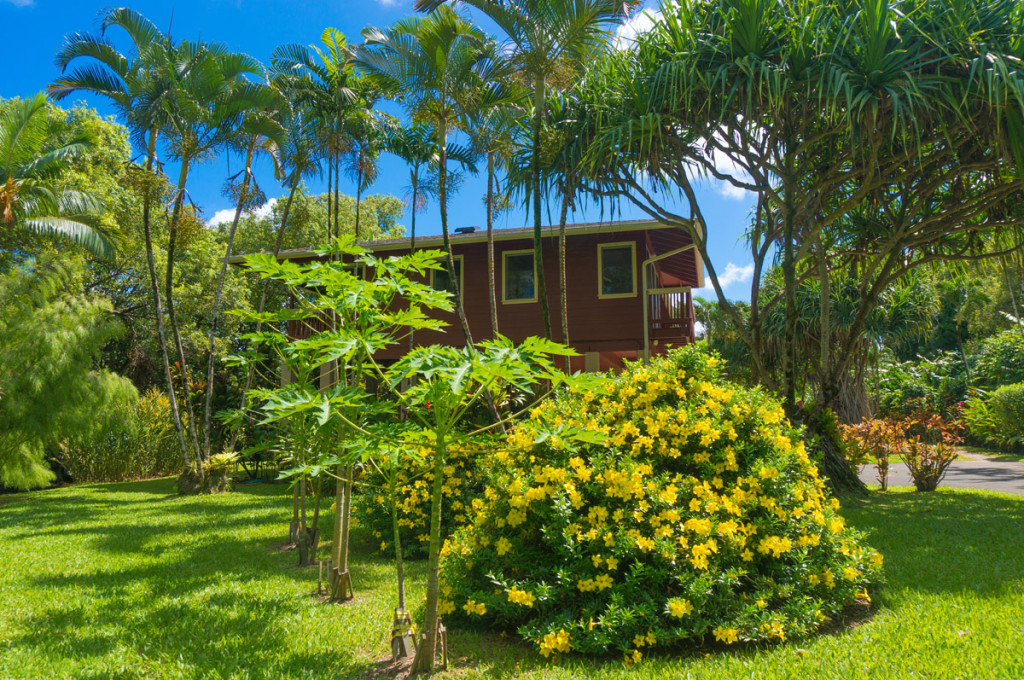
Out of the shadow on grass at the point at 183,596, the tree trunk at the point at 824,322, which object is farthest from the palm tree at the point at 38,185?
the tree trunk at the point at 824,322

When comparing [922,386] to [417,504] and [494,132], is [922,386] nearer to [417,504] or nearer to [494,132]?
[494,132]

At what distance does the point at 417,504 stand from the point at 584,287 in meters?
9.86

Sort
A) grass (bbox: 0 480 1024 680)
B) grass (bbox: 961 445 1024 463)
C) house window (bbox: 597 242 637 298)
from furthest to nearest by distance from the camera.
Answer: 1. grass (bbox: 961 445 1024 463)
2. house window (bbox: 597 242 637 298)
3. grass (bbox: 0 480 1024 680)

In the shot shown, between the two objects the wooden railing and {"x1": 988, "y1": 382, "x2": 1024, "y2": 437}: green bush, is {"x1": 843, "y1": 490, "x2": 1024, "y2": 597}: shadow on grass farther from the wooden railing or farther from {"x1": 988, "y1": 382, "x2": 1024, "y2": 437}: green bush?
{"x1": 988, "y1": 382, "x2": 1024, "y2": 437}: green bush

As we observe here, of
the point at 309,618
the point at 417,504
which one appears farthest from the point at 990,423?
the point at 309,618

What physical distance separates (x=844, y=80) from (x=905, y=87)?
100cm

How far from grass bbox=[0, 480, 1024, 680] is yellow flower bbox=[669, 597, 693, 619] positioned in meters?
0.27

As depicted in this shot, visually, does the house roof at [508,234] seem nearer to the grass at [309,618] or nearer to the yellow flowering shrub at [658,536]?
the grass at [309,618]

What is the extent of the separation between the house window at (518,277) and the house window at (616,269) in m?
1.84

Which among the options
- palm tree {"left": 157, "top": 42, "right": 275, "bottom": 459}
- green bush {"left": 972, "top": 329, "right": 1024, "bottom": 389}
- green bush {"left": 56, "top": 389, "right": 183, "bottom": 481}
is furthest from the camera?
green bush {"left": 972, "top": 329, "right": 1024, "bottom": 389}

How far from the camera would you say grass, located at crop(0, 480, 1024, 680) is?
3.59 meters

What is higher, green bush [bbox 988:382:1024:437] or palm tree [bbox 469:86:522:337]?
palm tree [bbox 469:86:522:337]

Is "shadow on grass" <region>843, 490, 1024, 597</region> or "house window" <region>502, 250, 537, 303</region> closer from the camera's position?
"shadow on grass" <region>843, 490, 1024, 597</region>

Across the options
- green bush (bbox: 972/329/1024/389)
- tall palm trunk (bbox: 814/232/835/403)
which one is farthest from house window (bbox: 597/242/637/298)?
green bush (bbox: 972/329/1024/389)
